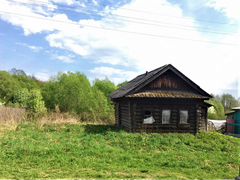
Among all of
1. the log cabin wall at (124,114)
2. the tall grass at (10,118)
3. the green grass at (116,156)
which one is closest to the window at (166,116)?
the green grass at (116,156)

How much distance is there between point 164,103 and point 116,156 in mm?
9420

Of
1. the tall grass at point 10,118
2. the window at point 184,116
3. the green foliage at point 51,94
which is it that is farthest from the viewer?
the green foliage at point 51,94

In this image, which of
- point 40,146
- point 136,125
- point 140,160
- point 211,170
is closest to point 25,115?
point 136,125

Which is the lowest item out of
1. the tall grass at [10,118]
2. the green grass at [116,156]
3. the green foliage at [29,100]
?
the green grass at [116,156]

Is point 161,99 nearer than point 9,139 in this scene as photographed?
No

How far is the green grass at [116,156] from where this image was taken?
12352 mm

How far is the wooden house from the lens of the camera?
23.5 metres

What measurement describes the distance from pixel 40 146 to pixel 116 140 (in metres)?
4.75

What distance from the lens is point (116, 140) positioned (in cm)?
1959

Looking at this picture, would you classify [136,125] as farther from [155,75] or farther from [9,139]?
[9,139]

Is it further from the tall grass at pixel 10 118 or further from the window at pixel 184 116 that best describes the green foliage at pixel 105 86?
the window at pixel 184 116

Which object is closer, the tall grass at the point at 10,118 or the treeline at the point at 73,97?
the tall grass at the point at 10,118

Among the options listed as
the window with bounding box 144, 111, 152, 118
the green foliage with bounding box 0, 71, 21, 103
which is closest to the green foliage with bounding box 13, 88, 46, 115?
the green foliage with bounding box 0, 71, 21, 103

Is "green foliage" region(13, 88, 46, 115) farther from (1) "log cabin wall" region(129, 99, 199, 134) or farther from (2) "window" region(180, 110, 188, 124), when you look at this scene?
(2) "window" region(180, 110, 188, 124)
